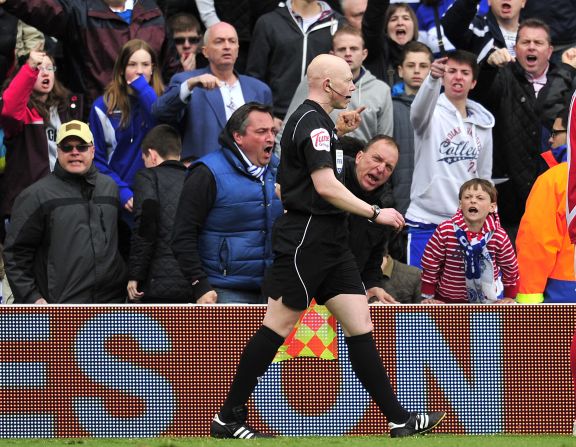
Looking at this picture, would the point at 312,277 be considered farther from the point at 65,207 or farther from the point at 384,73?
the point at 384,73

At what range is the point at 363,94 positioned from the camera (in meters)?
11.7

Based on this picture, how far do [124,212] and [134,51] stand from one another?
154 centimetres

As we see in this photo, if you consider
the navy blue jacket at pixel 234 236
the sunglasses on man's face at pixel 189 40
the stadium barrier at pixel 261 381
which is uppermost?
the sunglasses on man's face at pixel 189 40

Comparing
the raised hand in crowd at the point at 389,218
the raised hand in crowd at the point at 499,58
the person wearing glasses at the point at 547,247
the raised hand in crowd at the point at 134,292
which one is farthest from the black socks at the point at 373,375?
the raised hand in crowd at the point at 499,58

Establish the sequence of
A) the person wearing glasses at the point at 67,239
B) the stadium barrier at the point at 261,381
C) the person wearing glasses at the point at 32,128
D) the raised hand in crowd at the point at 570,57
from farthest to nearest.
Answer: the raised hand in crowd at the point at 570,57, the person wearing glasses at the point at 32,128, the person wearing glasses at the point at 67,239, the stadium barrier at the point at 261,381

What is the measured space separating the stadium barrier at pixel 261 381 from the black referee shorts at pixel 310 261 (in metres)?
1.40

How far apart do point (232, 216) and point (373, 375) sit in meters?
2.25

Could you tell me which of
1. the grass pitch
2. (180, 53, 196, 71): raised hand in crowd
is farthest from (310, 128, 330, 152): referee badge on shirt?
(180, 53, 196, 71): raised hand in crowd

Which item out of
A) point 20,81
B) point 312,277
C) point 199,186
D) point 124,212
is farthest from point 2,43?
point 312,277

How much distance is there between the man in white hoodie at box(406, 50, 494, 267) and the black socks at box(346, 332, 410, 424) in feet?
12.1

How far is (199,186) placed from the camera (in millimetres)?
9398

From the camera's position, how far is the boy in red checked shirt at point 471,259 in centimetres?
995

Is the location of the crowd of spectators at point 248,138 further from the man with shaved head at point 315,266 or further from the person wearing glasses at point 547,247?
the man with shaved head at point 315,266

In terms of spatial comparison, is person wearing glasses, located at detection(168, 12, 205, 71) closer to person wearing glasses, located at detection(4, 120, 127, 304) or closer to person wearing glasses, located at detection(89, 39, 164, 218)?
person wearing glasses, located at detection(89, 39, 164, 218)
